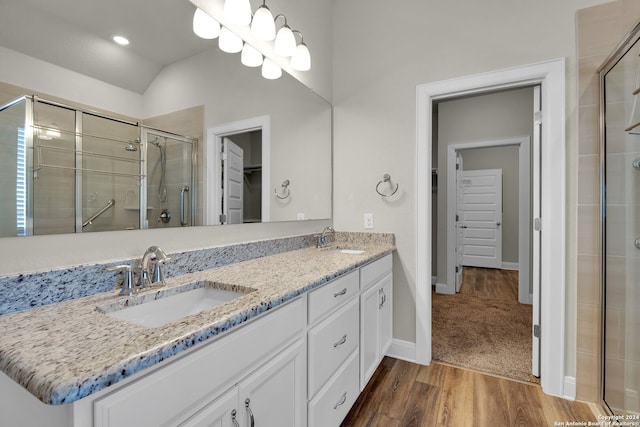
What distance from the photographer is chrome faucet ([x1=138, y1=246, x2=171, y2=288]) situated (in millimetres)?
1062

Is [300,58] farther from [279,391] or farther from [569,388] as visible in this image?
[569,388]

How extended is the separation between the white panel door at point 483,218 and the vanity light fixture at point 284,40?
4.76 m

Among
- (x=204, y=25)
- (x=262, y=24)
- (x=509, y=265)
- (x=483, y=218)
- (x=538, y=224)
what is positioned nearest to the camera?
(x=204, y=25)

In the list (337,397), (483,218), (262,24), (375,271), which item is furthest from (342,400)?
(483,218)

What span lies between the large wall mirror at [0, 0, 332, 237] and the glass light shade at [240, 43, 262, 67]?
0.06 m

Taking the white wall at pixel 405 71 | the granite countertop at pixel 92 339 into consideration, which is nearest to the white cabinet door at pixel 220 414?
the granite countertop at pixel 92 339

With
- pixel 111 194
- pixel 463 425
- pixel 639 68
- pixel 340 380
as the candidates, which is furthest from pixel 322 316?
pixel 639 68

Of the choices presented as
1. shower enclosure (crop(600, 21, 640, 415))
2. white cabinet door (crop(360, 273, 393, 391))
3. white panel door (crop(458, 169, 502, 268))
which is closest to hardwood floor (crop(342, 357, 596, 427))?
white cabinet door (crop(360, 273, 393, 391))

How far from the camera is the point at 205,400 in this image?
2.35ft

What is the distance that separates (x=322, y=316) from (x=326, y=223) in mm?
1256

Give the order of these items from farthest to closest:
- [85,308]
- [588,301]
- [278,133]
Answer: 1. [278,133]
2. [588,301]
3. [85,308]

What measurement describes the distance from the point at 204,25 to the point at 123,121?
2.06 ft

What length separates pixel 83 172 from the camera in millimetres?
986

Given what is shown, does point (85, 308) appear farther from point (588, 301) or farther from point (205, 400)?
point (588, 301)
